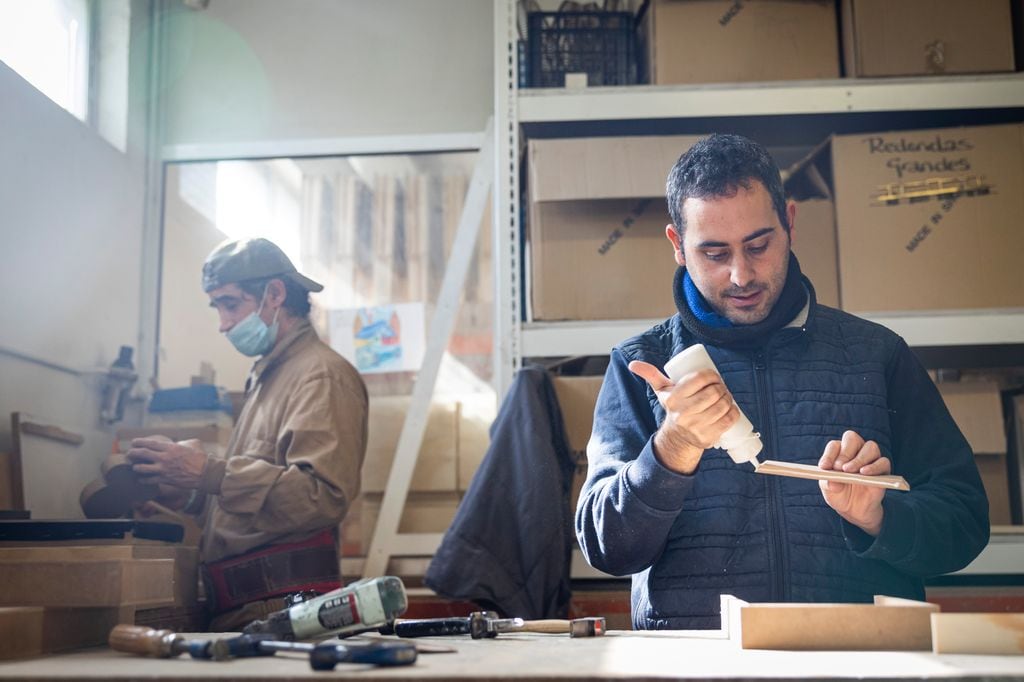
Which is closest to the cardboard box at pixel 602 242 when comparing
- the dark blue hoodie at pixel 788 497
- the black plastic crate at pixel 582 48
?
the black plastic crate at pixel 582 48

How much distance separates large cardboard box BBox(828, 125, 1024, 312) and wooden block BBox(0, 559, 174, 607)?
171cm

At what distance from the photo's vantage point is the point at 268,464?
2.23m

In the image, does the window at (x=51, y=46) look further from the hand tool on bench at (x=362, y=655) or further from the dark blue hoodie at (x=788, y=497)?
the hand tool on bench at (x=362, y=655)

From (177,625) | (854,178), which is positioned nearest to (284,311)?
(177,625)

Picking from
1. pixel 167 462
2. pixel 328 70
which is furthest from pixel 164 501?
pixel 328 70

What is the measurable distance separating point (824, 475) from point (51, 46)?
2.42m

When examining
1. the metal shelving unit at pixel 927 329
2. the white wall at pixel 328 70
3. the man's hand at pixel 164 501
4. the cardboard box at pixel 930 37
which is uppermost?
the white wall at pixel 328 70

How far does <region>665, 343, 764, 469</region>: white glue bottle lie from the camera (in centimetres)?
117

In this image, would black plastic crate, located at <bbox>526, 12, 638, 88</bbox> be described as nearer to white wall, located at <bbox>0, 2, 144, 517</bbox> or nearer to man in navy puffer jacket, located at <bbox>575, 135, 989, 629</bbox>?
man in navy puffer jacket, located at <bbox>575, 135, 989, 629</bbox>

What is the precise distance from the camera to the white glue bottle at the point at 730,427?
117 centimetres

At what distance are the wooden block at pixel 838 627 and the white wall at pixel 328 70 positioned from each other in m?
2.49

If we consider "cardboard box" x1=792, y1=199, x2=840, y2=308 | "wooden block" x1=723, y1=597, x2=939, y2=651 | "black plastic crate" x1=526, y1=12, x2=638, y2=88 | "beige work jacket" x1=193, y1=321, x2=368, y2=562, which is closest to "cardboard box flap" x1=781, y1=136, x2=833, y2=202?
"cardboard box" x1=792, y1=199, x2=840, y2=308

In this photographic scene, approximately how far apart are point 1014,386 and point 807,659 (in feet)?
6.27

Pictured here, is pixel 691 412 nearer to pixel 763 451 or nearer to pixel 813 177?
pixel 763 451
